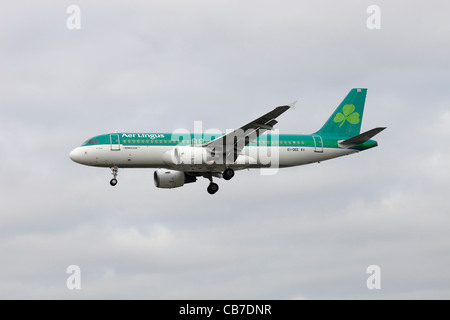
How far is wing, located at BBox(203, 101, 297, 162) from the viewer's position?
227 feet

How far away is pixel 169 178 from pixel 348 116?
56.7 feet

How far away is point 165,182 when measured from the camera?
78250 mm

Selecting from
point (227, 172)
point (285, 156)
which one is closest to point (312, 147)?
point (285, 156)

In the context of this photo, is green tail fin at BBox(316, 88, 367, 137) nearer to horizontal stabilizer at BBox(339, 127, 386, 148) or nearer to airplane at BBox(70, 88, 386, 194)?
airplane at BBox(70, 88, 386, 194)

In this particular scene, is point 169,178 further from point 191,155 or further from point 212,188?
point 191,155

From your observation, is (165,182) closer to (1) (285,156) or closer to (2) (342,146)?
(1) (285,156)

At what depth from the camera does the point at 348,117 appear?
270 feet

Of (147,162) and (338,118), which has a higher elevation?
(338,118)

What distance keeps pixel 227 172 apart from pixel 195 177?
5203 mm

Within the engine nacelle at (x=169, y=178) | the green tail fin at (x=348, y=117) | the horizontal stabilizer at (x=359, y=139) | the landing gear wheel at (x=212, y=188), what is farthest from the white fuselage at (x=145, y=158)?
the green tail fin at (x=348, y=117)

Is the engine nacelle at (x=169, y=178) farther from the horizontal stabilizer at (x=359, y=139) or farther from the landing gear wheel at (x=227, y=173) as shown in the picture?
the horizontal stabilizer at (x=359, y=139)

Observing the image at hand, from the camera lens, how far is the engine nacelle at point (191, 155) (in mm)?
72000

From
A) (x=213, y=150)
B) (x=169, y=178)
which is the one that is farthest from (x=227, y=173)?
(x=169, y=178)

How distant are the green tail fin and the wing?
10.0 m
